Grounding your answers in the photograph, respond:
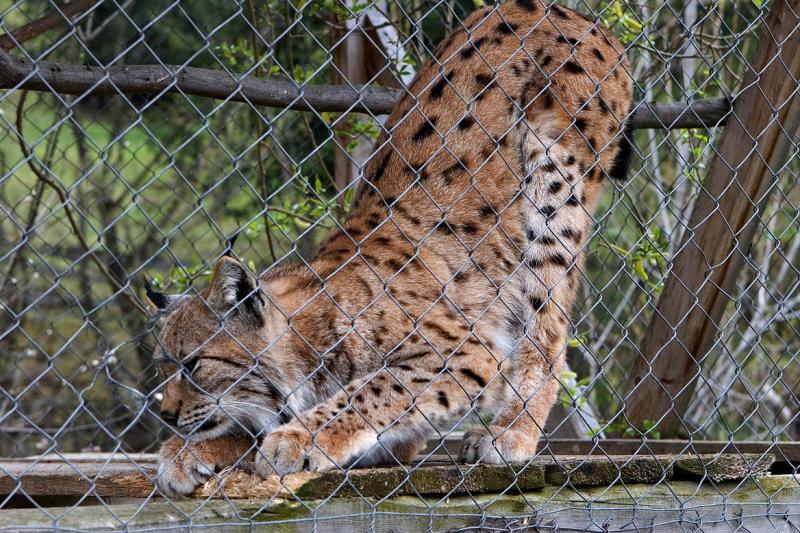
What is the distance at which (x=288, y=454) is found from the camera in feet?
9.99

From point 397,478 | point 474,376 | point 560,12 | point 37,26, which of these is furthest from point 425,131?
point 397,478

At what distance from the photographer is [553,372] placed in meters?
3.99

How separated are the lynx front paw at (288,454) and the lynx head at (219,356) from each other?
231 millimetres

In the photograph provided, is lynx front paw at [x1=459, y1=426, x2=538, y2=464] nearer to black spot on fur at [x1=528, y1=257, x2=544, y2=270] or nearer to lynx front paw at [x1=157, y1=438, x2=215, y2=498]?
black spot on fur at [x1=528, y1=257, x2=544, y2=270]

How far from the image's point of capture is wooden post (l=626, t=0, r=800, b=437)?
4.09 meters

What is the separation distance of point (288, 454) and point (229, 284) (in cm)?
60

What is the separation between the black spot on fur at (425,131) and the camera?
13.5 feet

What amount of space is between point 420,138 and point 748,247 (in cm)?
152

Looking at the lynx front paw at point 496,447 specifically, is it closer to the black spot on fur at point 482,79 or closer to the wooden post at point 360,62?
the black spot on fur at point 482,79

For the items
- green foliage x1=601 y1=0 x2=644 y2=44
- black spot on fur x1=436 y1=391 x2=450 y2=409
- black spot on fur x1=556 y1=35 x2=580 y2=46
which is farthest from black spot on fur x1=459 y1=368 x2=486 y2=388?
green foliage x1=601 y1=0 x2=644 y2=44

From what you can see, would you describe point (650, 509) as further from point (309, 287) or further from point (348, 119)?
point (348, 119)

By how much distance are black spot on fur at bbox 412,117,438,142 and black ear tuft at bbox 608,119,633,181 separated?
0.85 m

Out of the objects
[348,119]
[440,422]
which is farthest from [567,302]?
[348,119]

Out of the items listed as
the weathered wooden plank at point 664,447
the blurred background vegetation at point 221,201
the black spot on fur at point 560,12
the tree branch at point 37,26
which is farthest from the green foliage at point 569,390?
the tree branch at point 37,26
